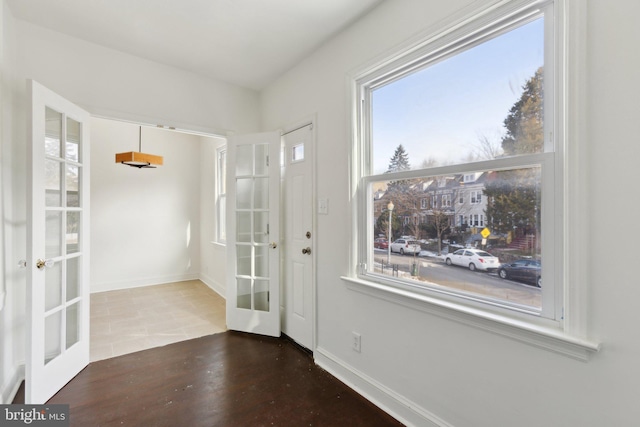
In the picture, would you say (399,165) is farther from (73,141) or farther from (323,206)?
(73,141)

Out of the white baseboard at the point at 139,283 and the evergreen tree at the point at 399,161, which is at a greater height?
the evergreen tree at the point at 399,161

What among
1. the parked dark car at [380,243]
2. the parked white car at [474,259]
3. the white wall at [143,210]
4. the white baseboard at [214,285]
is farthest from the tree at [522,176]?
the white wall at [143,210]

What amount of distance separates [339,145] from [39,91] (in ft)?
6.77

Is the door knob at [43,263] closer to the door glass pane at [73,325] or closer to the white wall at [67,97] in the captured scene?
the white wall at [67,97]

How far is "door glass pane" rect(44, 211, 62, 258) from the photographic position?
208cm

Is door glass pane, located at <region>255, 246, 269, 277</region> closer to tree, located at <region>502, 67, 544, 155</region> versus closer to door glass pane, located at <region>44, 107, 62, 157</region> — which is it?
door glass pane, located at <region>44, 107, 62, 157</region>

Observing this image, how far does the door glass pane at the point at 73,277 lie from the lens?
2.26 metres

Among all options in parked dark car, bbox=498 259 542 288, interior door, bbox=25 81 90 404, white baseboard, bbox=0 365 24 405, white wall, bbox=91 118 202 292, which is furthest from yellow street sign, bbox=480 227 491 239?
white wall, bbox=91 118 202 292

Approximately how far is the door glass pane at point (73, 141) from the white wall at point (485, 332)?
6.37 ft

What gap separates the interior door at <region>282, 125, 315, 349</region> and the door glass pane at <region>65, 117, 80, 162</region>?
1734 millimetres

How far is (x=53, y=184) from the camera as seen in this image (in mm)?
2117


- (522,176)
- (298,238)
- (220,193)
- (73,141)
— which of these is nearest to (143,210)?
(220,193)

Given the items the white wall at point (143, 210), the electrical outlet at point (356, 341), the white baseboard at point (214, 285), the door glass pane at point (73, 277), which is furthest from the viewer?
the white wall at point (143, 210)

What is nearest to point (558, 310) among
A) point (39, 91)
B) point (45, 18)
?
point (39, 91)
